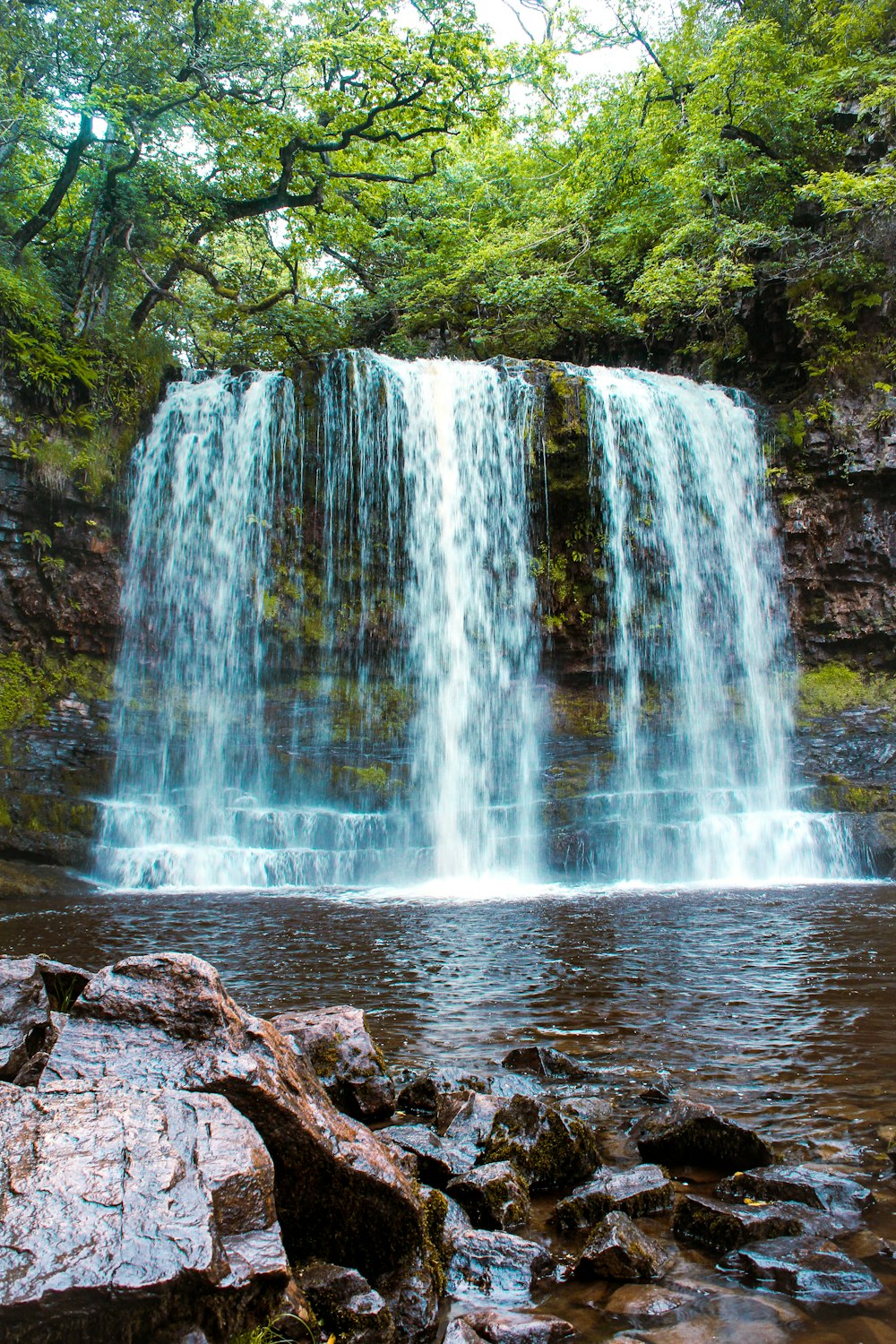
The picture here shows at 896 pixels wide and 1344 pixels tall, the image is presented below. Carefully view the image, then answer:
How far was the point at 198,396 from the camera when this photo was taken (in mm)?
14844

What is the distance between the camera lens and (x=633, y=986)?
5637 millimetres

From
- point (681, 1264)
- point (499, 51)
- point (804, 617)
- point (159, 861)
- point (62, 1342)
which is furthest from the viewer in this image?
point (499, 51)

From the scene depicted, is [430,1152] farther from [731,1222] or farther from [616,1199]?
[731,1222]

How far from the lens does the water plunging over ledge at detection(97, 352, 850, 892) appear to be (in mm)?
13836

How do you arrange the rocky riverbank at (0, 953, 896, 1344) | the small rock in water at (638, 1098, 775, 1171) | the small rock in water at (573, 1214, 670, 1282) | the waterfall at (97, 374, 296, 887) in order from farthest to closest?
the waterfall at (97, 374, 296, 887), the small rock in water at (638, 1098, 775, 1171), the small rock in water at (573, 1214, 670, 1282), the rocky riverbank at (0, 953, 896, 1344)

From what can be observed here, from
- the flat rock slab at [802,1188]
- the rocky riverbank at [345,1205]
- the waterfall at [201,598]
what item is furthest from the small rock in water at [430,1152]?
the waterfall at [201,598]

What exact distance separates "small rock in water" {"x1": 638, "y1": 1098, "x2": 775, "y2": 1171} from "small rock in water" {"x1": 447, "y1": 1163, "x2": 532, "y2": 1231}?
0.59m

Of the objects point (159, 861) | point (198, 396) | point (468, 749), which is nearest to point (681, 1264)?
point (159, 861)

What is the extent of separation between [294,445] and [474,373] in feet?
11.3

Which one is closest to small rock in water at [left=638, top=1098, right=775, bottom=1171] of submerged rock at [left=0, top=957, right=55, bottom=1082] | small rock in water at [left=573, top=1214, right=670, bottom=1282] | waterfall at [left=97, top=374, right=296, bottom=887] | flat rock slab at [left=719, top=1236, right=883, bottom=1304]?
flat rock slab at [left=719, top=1236, right=883, bottom=1304]

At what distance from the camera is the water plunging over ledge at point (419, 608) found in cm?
1384

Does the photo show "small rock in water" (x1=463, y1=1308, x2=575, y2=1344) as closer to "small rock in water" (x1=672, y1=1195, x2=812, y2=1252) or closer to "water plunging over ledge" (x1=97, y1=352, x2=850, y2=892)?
"small rock in water" (x1=672, y1=1195, x2=812, y2=1252)

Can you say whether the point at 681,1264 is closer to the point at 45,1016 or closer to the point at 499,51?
the point at 45,1016

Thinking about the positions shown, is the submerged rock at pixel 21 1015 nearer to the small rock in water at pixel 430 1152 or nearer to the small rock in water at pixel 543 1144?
the small rock in water at pixel 430 1152
